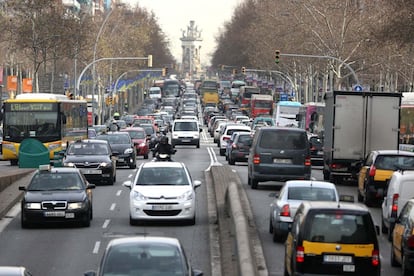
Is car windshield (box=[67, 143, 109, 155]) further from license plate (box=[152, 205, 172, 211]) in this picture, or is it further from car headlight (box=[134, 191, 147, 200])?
license plate (box=[152, 205, 172, 211])

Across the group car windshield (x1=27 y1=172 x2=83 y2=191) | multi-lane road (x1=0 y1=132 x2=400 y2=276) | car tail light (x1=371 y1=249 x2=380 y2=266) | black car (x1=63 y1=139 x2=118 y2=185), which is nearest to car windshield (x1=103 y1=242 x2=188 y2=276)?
car tail light (x1=371 y1=249 x2=380 y2=266)

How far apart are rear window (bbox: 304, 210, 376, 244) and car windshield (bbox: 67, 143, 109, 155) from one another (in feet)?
71.6

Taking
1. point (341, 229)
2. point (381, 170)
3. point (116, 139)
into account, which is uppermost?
point (341, 229)

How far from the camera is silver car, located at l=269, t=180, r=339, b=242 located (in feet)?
75.6

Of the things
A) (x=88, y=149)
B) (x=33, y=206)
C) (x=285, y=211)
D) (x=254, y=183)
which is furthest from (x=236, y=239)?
(x=88, y=149)

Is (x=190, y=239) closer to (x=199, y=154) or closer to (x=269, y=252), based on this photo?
(x=269, y=252)

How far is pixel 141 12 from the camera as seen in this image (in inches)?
6668

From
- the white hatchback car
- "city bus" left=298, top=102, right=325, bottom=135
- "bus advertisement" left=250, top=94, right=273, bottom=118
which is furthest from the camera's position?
"bus advertisement" left=250, top=94, right=273, bottom=118

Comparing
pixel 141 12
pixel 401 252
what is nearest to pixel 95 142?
pixel 401 252

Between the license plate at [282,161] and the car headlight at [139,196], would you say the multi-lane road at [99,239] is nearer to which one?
the car headlight at [139,196]

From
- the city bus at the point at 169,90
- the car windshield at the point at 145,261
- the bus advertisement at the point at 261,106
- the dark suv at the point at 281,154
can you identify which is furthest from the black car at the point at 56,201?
the city bus at the point at 169,90

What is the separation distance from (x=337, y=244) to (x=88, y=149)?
22324 millimetres

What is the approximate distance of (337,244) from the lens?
676 inches

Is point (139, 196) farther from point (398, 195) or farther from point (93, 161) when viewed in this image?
point (93, 161)
